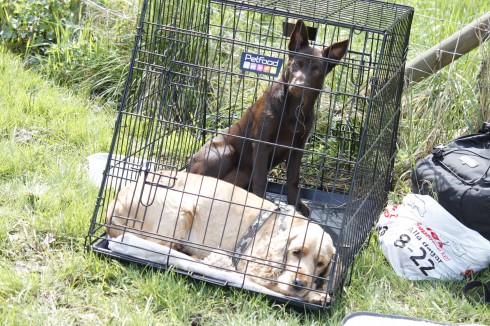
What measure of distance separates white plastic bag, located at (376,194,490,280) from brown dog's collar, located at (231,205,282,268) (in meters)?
0.85

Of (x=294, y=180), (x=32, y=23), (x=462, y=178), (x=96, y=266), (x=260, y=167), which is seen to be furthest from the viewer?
(x=32, y=23)

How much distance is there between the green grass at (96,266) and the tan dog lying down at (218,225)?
217 mm

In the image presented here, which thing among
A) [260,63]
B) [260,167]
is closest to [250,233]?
[260,167]

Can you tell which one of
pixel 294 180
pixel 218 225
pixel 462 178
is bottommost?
pixel 218 225

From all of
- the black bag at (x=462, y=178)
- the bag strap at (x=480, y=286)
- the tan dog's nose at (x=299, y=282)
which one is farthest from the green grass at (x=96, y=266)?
the black bag at (x=462, y=178)

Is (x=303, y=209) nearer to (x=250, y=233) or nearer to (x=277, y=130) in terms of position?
(x=277, y=130)

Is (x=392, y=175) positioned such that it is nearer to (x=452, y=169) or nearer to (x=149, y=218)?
(x=452, y=169)

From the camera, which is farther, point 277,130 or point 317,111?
point 277,130

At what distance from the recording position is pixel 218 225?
4.45 metres

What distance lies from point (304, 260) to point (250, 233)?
413 millimetres

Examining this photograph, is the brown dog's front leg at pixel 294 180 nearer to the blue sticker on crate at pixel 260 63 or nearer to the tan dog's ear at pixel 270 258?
the tan dog's ear at pixel 270 258

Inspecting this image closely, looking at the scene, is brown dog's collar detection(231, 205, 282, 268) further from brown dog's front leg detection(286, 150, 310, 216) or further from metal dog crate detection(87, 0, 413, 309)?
brown dog's front leg detection(286, 150, 310, 216)

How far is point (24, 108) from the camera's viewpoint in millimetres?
6418

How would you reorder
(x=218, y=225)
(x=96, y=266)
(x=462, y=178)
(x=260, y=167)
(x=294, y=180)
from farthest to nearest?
1. (x=294, y=180)
2. (x=260, y=167)
3. (x=462, y=178)
4. (x=218, y=225)
5. (x=96, y=266)
